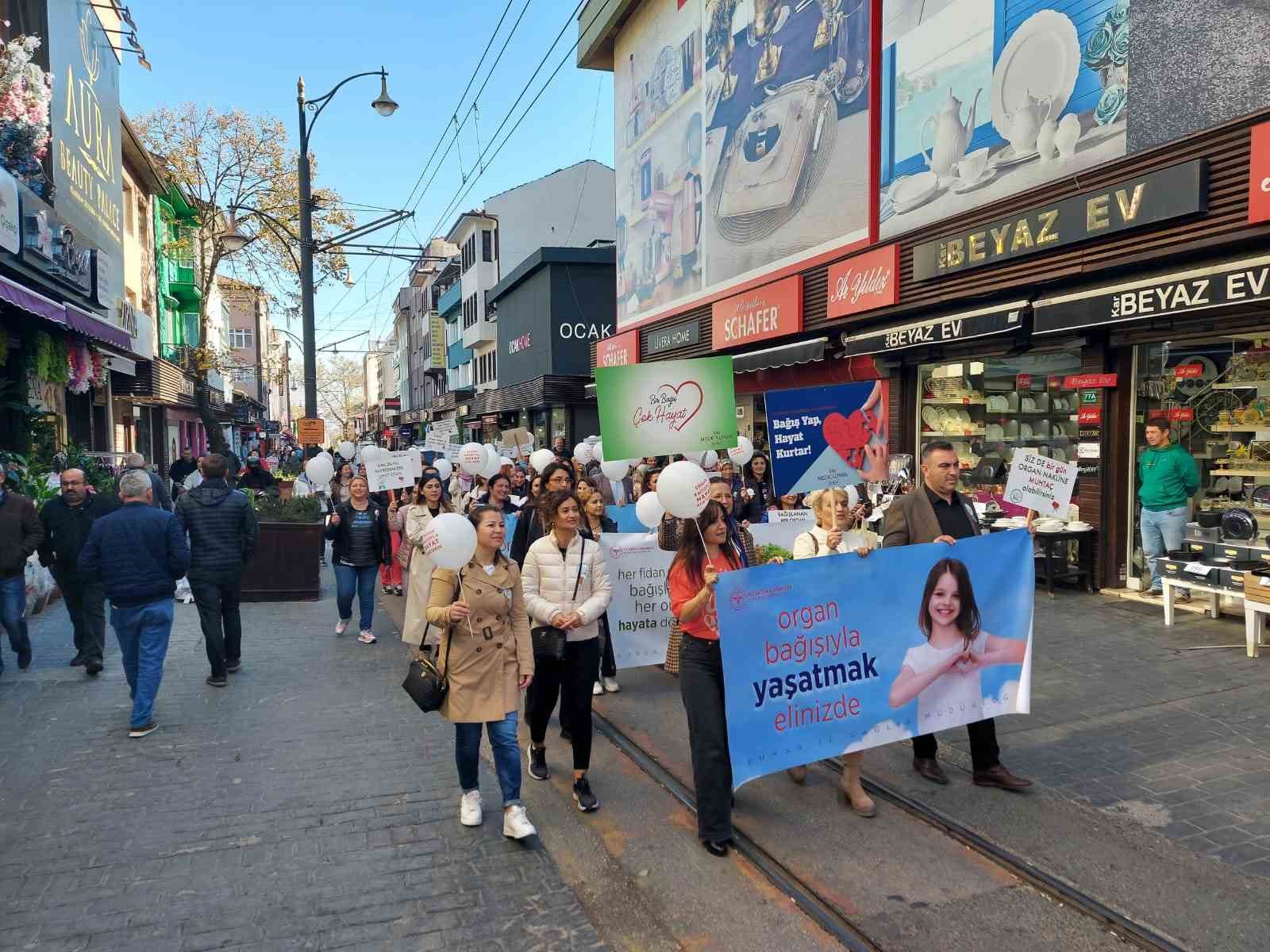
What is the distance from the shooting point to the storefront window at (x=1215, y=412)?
344 inches

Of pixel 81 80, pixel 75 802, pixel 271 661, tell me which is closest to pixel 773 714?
pixel 75 802

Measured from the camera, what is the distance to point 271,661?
810 centimetres

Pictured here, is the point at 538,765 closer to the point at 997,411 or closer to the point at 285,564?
the point at 285,564

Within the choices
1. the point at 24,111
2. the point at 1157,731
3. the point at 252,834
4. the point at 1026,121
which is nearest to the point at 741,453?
the point at 1026,121

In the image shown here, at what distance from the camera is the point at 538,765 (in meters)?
5.30

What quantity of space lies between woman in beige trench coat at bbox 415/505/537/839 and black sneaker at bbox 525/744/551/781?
2.40 ft

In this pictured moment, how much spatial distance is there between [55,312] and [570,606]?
930 centimetres

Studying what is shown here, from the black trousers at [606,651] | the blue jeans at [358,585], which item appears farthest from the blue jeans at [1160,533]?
the blue jeans at [358,585]

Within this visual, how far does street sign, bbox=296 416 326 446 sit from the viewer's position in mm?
18969

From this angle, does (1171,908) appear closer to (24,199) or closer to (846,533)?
(846,533)

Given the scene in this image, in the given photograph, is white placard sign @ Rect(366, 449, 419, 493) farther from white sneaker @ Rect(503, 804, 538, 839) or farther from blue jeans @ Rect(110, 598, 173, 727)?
white sneaker @ Rect(503, 804, 538, 839)

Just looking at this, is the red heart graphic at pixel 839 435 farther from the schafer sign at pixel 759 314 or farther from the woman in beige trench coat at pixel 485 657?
the schafer sign at pixel 759 314

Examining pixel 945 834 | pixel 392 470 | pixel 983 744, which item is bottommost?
pixel 945 834

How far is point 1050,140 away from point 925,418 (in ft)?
13.9
